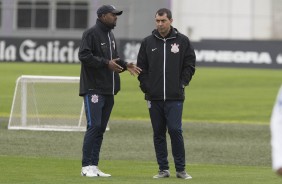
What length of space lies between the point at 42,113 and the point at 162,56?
8.11 m

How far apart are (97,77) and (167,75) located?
0.85 metres

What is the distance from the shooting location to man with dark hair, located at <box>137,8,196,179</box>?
11281 millimetres

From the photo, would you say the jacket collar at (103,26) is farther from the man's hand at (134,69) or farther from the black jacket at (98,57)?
the man's hand at (134,69)

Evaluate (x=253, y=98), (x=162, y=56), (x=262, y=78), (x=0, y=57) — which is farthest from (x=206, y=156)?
(x=0, y=57)

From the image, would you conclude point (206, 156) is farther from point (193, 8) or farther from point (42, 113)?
point (193, 8)

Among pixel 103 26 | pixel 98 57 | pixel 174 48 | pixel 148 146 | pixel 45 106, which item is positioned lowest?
pixel 148 146

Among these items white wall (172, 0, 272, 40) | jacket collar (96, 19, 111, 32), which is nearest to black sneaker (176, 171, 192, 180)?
jacket collar (96, 19, 111, 32)

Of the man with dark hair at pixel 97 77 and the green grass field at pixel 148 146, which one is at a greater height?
the man with dark hair at pixel 97 77

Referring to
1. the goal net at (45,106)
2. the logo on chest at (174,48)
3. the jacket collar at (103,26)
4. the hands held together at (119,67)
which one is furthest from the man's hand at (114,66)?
the goal net at (45,106)

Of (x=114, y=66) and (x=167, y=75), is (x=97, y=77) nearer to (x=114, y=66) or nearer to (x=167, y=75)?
(x=114, y=66)

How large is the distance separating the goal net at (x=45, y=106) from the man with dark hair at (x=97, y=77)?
729 centimetres

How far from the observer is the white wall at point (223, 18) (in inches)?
2692

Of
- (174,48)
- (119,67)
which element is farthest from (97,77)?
(174,48)

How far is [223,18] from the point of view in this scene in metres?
68.9
